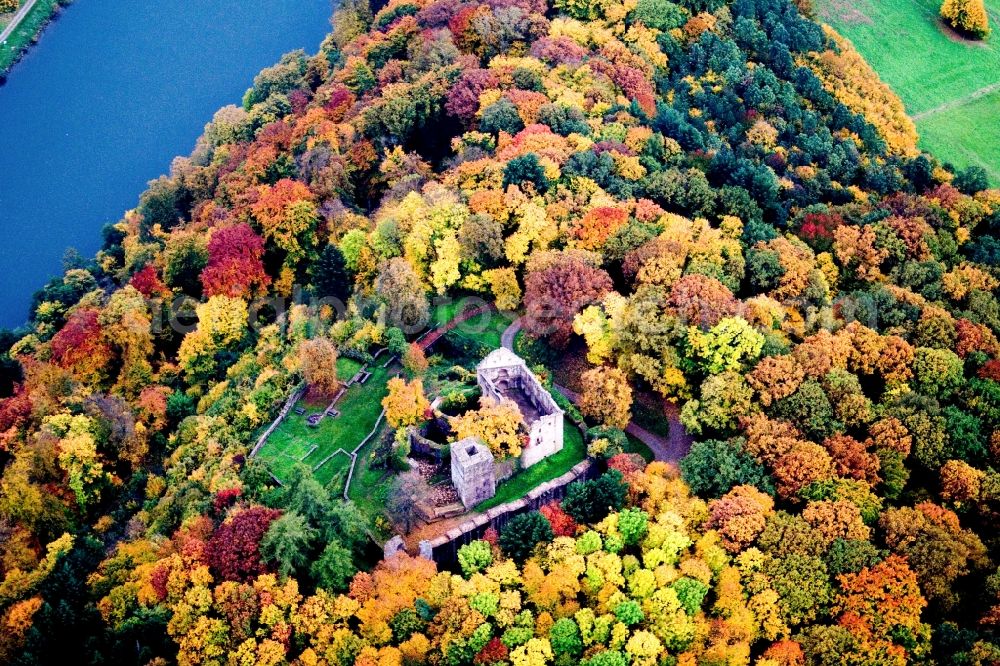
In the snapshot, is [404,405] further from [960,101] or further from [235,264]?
[960,101]

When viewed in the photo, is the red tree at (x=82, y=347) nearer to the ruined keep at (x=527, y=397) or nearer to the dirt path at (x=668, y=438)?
the ruined keep at (x=527, y=397)

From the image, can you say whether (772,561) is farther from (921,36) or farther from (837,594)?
(921,36)

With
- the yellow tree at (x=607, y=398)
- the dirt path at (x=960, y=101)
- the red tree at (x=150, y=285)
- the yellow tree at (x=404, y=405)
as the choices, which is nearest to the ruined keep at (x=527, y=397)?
the yellow tree at (x=607, y=398)

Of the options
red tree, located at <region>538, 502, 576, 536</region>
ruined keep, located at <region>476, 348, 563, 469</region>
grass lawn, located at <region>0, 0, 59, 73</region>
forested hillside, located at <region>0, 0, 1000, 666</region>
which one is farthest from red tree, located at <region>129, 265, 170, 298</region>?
grass lawn, located at <region>0, 0, 59, 73</region>

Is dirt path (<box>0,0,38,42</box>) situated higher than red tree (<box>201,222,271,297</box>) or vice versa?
dirt path (<box>0,0,38,42</box>)

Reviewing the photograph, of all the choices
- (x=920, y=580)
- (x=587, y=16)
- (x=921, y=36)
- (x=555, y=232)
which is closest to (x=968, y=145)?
(x=921, y=36)

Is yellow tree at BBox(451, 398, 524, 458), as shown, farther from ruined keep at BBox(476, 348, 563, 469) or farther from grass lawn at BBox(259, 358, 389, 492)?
grass lawn at BBox(259, 358, 389, 492)

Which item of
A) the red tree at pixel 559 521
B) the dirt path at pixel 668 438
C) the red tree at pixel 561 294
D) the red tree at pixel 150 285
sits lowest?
the dirt path at pixel 668 438
